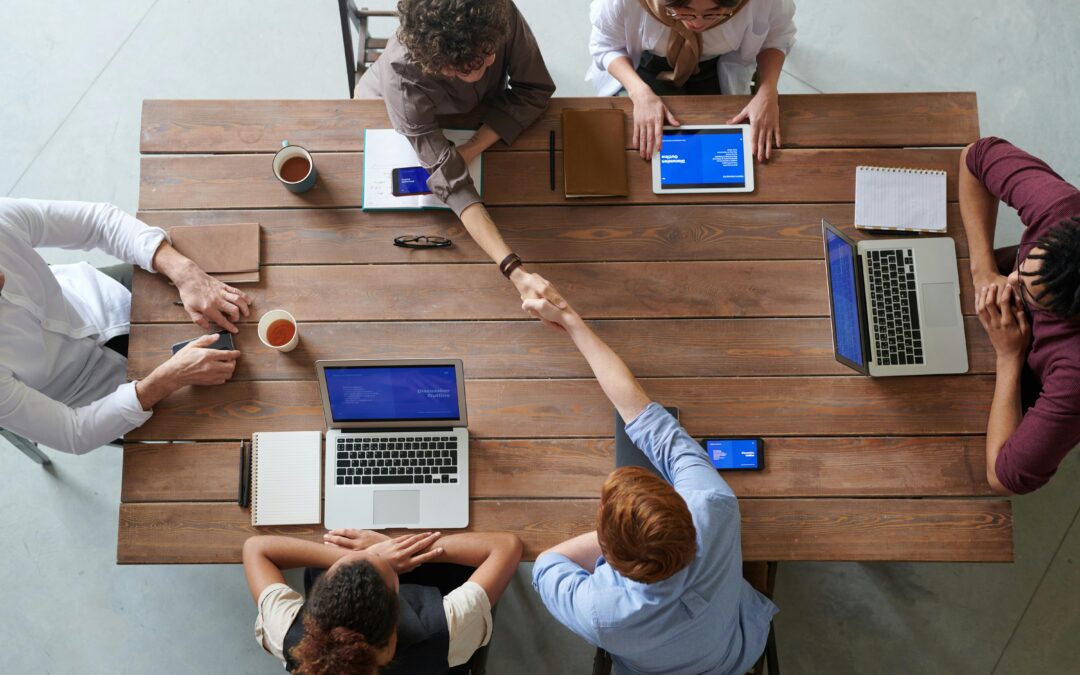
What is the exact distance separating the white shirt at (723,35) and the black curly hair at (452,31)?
0.59m

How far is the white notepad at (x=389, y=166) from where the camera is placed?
6.72 ft

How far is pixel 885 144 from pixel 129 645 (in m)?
2.86

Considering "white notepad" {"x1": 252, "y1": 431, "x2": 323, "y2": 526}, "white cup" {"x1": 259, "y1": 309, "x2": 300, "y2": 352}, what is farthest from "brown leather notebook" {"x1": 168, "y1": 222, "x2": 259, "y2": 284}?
"white notepad" {"x1": 252, "y1": 431, "x2": 323, "y2": 526}

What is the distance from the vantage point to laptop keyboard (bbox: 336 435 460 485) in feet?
6.22

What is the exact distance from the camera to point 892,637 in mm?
2539

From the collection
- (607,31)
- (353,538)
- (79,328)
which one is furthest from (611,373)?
(79,328)

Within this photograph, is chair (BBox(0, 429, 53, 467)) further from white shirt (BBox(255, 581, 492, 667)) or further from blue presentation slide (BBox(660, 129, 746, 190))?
blue presentation slide (BBox(660, 129, 746, 190))

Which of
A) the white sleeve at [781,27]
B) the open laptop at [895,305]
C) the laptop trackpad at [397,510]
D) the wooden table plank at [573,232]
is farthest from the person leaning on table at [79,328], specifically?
the white sleeve at [781,27]

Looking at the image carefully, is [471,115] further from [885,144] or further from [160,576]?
[160,576]

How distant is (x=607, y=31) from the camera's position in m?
2.25

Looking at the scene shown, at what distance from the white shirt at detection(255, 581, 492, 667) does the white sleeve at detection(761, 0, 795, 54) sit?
1.74 meters

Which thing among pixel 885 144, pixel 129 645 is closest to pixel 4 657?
pixel 129 645

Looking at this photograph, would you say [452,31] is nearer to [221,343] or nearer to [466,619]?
[221,343]

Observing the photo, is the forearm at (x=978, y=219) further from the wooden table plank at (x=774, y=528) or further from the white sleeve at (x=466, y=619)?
the white sleeve at (x=466, y=619)
